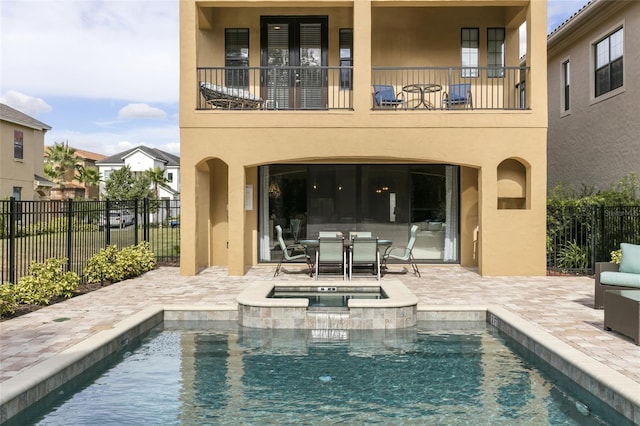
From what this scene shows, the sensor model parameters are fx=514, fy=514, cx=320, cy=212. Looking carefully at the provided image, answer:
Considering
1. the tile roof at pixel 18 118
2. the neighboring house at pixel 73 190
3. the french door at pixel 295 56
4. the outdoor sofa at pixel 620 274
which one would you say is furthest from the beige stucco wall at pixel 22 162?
the outdoor sofa at pixel 620 274

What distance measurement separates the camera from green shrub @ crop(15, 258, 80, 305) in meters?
8.66

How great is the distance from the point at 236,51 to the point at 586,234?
1054 cm

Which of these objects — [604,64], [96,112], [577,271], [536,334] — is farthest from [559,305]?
[96,112]

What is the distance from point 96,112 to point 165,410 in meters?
66.5

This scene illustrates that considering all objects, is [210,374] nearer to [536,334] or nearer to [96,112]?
[536,334]

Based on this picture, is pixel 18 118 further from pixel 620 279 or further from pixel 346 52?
pixel 620 279

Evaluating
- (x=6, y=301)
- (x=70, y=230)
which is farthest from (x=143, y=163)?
(x=6, y=301)

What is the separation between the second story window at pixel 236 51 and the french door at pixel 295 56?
47 cm

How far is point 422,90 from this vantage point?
43.1 feet

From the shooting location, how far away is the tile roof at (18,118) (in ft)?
92.0

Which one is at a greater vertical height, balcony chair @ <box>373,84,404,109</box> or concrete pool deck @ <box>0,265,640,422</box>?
balcony chair @ <box>373,84,404,109</box>

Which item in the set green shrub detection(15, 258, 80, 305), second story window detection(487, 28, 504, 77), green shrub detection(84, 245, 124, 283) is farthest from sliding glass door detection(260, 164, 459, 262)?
green shrub detection(15, 258, 80, 305)

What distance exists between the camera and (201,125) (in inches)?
492

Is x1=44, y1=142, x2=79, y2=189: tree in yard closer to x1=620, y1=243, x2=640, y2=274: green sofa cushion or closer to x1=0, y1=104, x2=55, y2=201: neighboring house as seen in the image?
x1=0, y1=104, x2=55, y2=201: neighboring house
